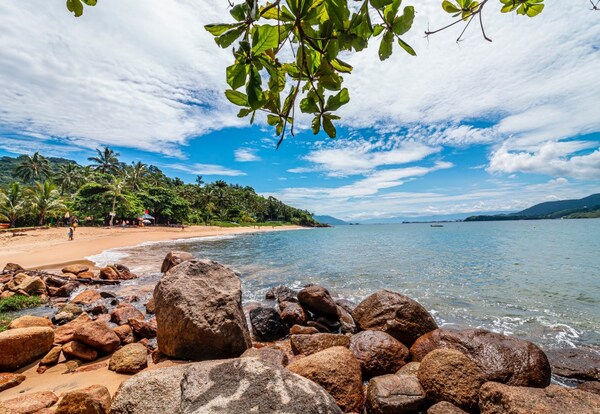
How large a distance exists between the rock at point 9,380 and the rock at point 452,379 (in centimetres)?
615

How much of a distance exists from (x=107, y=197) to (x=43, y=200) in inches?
307

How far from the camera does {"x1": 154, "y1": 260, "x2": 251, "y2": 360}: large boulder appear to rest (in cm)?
451

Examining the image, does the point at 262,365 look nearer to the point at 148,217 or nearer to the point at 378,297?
the point at 378,297

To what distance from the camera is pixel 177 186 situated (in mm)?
74500

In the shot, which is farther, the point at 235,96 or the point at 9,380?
the point at 9,380

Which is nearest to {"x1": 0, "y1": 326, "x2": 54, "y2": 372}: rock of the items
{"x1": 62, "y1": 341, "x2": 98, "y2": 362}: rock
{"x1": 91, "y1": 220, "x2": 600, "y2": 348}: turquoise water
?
{"x1": 62, "y1": 341, "x2": 98, "y2": 362}: rock

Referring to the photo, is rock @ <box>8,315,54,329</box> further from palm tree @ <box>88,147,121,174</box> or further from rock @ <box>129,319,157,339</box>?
palm tree @ <box>88,147,121,174</box>

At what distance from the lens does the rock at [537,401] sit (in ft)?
9.62

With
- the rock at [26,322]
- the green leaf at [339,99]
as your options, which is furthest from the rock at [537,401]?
the rock at [26,322]

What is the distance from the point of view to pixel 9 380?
4137mm

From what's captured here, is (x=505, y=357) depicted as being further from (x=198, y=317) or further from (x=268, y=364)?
(x=198, y=317)

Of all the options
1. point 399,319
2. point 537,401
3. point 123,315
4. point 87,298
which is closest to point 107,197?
point 87,298

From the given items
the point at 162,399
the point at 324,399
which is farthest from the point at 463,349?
the point at 162,399

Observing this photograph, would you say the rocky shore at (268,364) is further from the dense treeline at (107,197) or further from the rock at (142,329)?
the dense treeline at (107,197)
